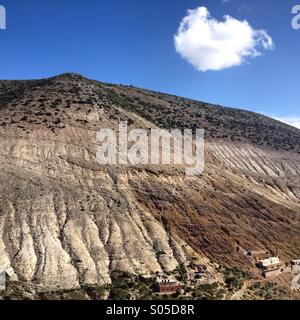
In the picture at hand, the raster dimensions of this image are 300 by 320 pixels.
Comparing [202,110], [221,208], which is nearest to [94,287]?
[221,208]

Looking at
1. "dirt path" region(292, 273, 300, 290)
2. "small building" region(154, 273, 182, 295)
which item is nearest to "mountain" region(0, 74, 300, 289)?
"small building" region(154, 273, 182, 295)

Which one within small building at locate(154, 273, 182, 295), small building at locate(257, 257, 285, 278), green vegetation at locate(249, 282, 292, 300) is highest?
small building at locate(257, 257, 285, 278)

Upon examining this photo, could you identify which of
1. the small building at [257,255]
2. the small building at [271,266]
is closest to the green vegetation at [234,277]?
the small building at [271,266]

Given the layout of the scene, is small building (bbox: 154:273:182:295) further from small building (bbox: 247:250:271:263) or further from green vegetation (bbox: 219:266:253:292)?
small building (bbox: 247:250:271:263)

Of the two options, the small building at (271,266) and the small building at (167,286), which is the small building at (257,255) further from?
the small building at (167,286)

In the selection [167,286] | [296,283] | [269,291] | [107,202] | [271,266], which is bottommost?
[269,291]

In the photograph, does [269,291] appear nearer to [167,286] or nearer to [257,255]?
[257,255]

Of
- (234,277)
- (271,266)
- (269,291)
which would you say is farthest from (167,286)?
(271,266)
